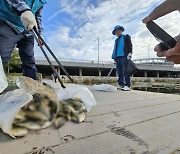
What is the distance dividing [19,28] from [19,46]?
0.43 metres

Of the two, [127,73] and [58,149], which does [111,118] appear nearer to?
[58,149]

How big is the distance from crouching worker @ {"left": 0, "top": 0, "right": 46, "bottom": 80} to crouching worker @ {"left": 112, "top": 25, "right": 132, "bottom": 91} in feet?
9.54

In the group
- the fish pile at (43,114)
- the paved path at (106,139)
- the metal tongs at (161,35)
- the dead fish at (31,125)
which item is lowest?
the paved path at (106,139)

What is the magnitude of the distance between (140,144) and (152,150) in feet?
0.30

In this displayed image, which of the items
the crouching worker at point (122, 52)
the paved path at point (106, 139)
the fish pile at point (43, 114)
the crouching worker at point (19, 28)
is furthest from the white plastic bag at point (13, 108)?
the crouching worker at point (122, 52)

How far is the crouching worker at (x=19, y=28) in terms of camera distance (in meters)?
2.12

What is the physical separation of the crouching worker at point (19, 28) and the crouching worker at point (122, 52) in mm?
Result: 2909

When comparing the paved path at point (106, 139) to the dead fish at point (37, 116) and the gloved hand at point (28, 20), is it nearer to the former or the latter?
the dead fish at point (37, 116)

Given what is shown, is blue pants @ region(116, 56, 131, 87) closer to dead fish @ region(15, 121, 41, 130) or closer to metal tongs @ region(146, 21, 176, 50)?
metal tongs @ region(146, 21, 176, 50)

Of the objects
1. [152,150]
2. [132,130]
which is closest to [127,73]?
[132,130]

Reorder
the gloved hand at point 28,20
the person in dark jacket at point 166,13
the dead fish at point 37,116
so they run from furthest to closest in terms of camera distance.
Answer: the gloved hand at point 28,20 < the person in dark jacket at point 166,13 < the dead fish at point 37,116

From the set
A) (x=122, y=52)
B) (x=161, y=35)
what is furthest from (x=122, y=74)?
(x=161, y=35)

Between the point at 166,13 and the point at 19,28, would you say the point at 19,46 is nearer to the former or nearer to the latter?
the point at 19,28

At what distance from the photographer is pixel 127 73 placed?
5172 millimetres
